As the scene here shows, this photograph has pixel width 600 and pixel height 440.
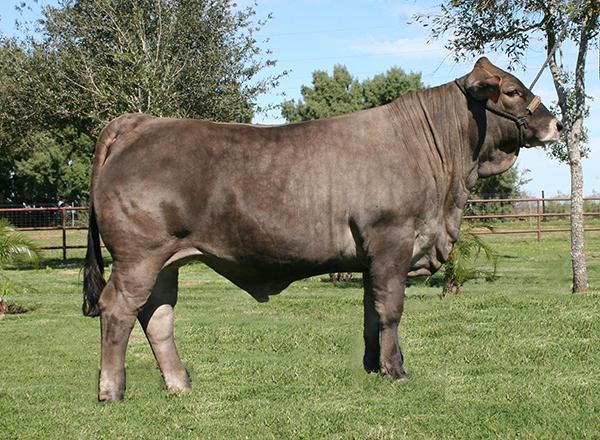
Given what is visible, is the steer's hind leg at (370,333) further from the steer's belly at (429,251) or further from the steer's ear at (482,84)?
the steer's ear at (482,84)

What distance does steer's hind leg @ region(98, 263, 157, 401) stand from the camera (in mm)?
6027

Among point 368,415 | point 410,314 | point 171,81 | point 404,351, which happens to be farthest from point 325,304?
point 171,81

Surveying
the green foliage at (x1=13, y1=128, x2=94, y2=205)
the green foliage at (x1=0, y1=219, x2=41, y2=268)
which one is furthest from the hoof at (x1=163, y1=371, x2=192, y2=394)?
the green foliage at (x1=13, y1=128, x2=94, y2=205)

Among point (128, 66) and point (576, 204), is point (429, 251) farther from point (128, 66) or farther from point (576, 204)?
point (128, 66)

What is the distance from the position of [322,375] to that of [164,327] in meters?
1.54

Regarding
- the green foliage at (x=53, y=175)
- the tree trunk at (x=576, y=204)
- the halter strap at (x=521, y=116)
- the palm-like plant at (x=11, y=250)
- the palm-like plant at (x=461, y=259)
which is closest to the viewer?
the halter strap at (x=521, y=116)

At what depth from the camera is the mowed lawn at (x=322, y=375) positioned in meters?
5.55

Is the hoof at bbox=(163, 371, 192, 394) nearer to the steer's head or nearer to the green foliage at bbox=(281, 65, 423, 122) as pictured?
the steer's head

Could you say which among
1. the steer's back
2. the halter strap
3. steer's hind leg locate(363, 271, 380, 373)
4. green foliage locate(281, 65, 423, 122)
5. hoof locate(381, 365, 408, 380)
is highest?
green foliage locate(281, 65, 423, 122)

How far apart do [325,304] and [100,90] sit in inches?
483

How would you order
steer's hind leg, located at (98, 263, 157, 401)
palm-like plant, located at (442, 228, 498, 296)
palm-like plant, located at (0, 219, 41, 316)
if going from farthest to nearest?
palm-like plant, located at (0, 219, 41, 316)
palm-like plant, located at (442, 228, 498, 296)
steer's hind leg, located at (98, 263, 157, 401)

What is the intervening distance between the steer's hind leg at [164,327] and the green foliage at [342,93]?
5136cm

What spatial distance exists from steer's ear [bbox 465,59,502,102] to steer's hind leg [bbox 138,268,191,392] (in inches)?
108

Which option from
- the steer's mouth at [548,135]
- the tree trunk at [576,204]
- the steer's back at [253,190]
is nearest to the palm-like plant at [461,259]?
the tree trunk at [576,204]
